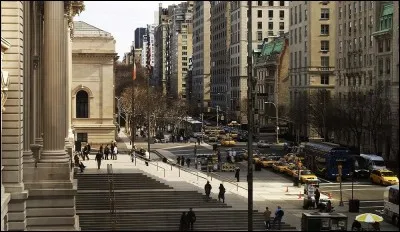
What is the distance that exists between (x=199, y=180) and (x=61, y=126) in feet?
87.8

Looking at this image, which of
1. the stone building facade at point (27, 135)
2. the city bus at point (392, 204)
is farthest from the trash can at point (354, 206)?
the stone building facade at point (27, 135)

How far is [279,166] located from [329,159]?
8636mm

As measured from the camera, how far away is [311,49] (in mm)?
64125

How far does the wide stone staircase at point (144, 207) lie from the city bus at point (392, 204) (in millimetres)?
5859

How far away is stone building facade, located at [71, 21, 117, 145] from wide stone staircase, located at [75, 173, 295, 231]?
116 feet

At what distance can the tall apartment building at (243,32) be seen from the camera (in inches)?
5330

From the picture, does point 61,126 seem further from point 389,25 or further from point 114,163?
point 389,25

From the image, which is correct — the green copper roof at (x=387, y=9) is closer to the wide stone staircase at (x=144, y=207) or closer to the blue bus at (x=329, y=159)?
the blue bus at (x=329, y=159)

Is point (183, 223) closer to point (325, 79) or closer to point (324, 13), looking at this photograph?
point (324, 13)

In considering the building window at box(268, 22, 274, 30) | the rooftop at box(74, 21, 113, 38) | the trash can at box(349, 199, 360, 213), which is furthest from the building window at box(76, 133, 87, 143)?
the building window at box(268, 22, 274, 30)

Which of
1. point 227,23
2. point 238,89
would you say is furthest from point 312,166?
point 227,23

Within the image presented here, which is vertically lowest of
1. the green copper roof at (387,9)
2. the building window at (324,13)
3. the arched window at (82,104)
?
the arched window at (82,104)

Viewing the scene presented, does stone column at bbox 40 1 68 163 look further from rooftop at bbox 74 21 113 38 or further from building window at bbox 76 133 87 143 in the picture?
rooftop at bbox 74 21 113 38

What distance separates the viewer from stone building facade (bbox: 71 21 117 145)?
280 ft
